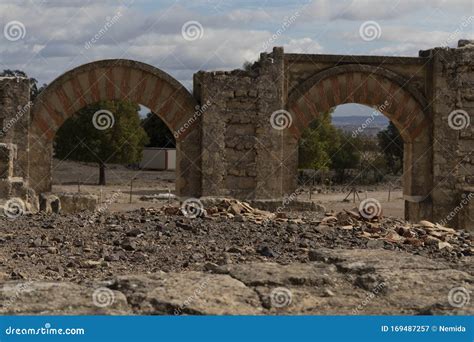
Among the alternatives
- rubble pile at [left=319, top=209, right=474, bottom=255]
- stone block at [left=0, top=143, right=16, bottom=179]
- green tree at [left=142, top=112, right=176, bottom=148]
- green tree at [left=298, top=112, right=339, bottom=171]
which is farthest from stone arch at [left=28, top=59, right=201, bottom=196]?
green tree at [left=142, top=112, right=176, bottom=148]

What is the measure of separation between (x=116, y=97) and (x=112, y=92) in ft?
0.36

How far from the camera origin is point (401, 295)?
2973mm

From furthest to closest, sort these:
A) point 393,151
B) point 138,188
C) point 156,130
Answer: point 156,130, point 393,151, point 138,188

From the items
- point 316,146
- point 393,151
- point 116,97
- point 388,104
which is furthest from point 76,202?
point 393,151

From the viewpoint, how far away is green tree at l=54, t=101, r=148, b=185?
79.6ft

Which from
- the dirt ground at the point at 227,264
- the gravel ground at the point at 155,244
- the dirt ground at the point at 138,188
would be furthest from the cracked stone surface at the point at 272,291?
the dirt ground at the point at 138,188

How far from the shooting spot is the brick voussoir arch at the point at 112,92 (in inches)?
437

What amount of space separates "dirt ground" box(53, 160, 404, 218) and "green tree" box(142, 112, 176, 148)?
176cm

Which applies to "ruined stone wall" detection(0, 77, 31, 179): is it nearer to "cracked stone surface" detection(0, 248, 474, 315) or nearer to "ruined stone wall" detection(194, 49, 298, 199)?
"ruined stone wall" detection(194, 49, 298, 199)

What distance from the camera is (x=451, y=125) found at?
11906mm

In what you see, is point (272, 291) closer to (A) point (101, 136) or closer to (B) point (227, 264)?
(B) point (227, 264)

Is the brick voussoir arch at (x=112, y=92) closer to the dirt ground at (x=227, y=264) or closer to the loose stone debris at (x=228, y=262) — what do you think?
the dirt ground at (x=227, y=264)

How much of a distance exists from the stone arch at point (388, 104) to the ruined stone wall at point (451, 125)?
0.16 metres

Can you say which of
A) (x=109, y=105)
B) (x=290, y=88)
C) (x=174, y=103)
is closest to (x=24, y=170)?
(x=174, y=103)
